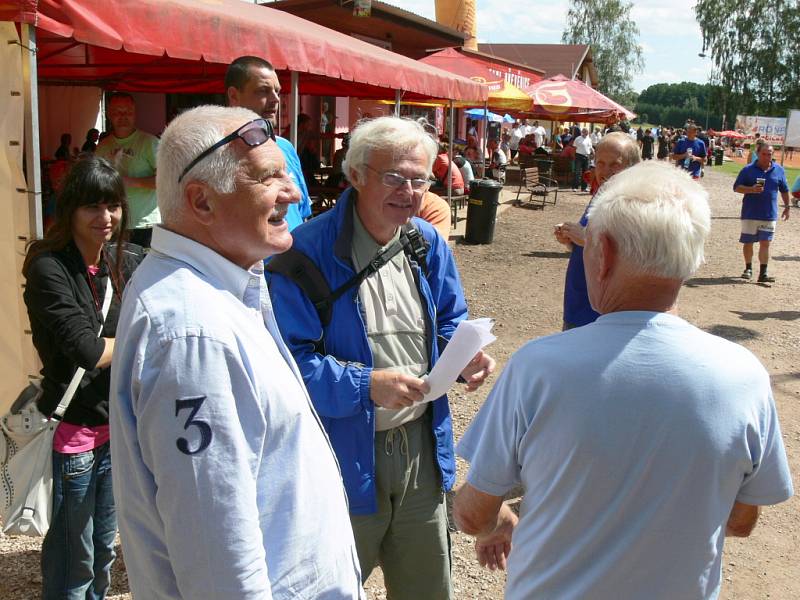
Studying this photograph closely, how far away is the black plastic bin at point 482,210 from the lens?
12508mm

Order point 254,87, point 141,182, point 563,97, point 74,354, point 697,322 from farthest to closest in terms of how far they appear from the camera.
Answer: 1. point 563,97
2. point 697,322
3. point 141,182
4. point 254,87
5. point 74,354

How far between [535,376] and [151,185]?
13.9 feet

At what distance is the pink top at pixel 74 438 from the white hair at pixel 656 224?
78.4 inches

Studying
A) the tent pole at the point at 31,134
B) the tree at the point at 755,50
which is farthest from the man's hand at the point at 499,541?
the tree at the point at 755,50

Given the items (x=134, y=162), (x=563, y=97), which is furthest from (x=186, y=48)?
(x=563, y=97)

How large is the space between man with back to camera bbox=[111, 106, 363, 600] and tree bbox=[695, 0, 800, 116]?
232ft

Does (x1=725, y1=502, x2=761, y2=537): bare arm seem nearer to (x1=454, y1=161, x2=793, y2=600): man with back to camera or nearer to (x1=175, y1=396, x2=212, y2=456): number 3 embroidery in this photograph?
(x1=454, y1=161, x2=793, y2=600): man with back to camera

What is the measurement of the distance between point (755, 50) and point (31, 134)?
234 feet

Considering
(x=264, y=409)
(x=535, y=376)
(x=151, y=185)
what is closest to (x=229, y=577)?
(x=264, y=409)

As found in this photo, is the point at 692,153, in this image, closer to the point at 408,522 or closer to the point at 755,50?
the point at 408,522

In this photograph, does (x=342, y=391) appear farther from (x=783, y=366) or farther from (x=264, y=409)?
(x=783, y=366)

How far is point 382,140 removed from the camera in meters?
2.43

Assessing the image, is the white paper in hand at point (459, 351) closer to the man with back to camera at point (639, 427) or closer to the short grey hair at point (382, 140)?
the man with back to camera at point (639, 427)

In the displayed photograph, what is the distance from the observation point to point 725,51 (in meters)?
64.9
